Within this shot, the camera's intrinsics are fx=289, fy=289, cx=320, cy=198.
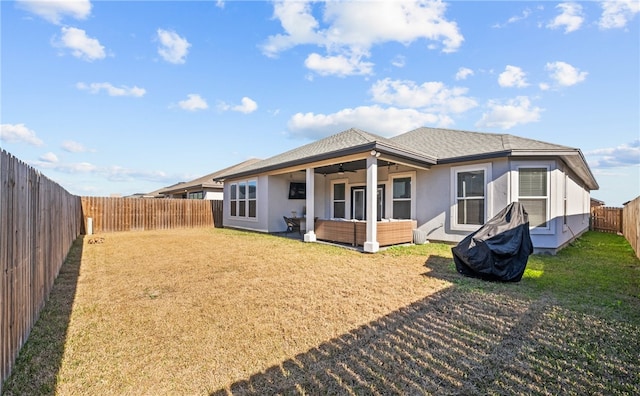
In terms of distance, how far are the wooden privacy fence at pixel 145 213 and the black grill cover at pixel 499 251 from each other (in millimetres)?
15164

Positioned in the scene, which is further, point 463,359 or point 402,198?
point 402,198

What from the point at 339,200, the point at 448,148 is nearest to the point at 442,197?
the point at 448,148

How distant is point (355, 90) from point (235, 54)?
229 inches

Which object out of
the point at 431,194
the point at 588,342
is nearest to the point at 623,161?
the point at 431,194

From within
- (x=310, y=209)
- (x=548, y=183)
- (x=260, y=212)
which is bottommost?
(x=260, y=212)

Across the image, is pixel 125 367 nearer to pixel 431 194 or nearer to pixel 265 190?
pixel 431 194

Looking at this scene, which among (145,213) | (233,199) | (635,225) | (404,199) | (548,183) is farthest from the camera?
(233,199)

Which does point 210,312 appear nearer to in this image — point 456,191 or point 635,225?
point 456,191

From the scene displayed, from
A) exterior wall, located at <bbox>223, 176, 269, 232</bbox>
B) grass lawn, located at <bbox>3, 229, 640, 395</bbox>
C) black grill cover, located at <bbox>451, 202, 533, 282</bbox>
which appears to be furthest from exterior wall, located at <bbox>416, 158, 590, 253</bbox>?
exterior wall, located at <bbox>223, 176, 269, 232</bbox>

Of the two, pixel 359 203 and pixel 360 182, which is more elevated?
pixel 360 182

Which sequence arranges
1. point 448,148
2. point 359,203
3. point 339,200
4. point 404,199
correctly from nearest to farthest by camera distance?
point 448,148 < point 404,199 < point 359,203 < point 339,200

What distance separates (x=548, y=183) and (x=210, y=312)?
944cm

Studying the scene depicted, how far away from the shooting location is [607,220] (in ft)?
56.2

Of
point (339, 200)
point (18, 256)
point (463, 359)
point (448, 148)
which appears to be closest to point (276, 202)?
point (339, 200)
